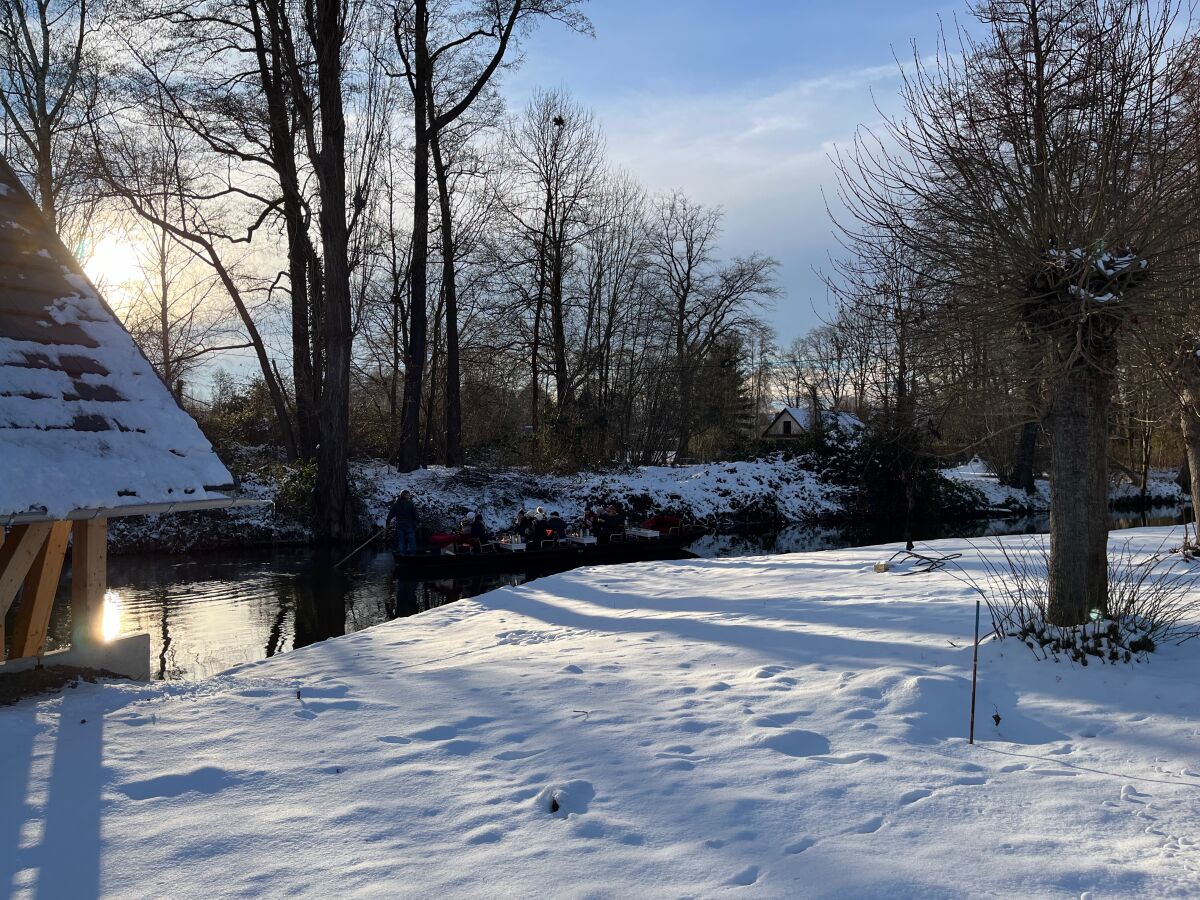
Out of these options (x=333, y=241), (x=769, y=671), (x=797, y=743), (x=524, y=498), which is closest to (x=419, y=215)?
(x=333, y=241)

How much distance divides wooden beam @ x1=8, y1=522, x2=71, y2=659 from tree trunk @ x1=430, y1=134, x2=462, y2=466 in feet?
67.5

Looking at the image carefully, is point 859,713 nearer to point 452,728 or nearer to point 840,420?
point 452,728

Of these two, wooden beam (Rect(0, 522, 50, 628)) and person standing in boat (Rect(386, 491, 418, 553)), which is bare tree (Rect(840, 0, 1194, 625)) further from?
person standing in boat (Rect(386, 491, 418, 553))

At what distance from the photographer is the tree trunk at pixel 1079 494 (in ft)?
19.8

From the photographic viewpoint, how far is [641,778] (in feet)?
14.4

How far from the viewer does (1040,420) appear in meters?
6.36

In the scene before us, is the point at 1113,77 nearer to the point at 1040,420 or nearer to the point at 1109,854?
the point at 1040,420

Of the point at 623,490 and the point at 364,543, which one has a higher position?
the point at 623,490

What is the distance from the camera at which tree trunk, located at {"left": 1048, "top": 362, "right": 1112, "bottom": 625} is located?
602cm

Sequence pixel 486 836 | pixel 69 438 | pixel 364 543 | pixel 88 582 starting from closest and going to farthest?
pixel 486 836 < pixel 69 438 < pixel 88 582 < pixel 364 543

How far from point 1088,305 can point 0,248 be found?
8.09 m

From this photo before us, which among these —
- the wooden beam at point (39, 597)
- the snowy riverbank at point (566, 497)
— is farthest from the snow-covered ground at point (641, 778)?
the snowy riverbank at point (566, 497)

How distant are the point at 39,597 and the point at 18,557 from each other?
528mm

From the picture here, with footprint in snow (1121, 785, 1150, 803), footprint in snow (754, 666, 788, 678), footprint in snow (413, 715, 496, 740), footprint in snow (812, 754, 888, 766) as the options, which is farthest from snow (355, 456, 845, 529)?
footprint in snow (1121, 785, 1150, 803)
